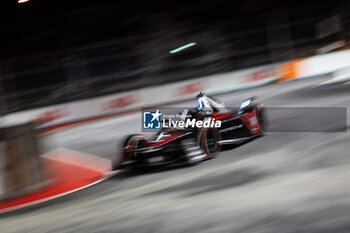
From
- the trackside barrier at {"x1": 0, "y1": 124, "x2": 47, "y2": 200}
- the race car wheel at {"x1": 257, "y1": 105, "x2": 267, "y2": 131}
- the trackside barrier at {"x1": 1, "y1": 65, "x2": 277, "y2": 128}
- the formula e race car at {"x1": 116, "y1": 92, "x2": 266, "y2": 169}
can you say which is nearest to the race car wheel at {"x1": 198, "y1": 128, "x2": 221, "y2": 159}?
the formula e race car at {"x1": 116, "y1": 92, "x2": 266, "y2": 169}

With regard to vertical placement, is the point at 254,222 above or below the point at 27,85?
below

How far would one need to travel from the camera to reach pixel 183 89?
17047mm

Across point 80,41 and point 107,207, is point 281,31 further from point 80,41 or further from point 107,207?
point 107,207

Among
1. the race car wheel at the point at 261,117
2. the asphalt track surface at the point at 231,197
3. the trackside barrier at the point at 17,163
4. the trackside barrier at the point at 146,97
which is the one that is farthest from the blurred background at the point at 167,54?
the asphalt track surface at the point at 231,197

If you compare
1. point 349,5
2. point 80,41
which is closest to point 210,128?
point 349,5

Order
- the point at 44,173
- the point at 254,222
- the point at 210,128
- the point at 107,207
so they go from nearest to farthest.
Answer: the point at 254,222, the point at 107,207, the point at 210,128, the point at 44,173

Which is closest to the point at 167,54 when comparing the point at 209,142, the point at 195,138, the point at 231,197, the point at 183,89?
the point at 183,89

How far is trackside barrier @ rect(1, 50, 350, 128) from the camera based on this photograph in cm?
1661

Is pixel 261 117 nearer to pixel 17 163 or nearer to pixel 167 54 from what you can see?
pixel 17 163

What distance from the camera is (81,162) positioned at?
10.7 metres

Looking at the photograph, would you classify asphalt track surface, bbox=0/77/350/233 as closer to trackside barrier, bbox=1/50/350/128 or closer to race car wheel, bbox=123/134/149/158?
race car wheel, bbox=123/134/149/158

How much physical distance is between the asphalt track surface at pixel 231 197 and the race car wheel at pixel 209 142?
151 millimetres

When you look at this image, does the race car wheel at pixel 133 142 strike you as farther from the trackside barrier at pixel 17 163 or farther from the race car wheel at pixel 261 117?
the race car wheel at pixel 261 117

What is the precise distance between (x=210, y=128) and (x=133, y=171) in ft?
5.30
